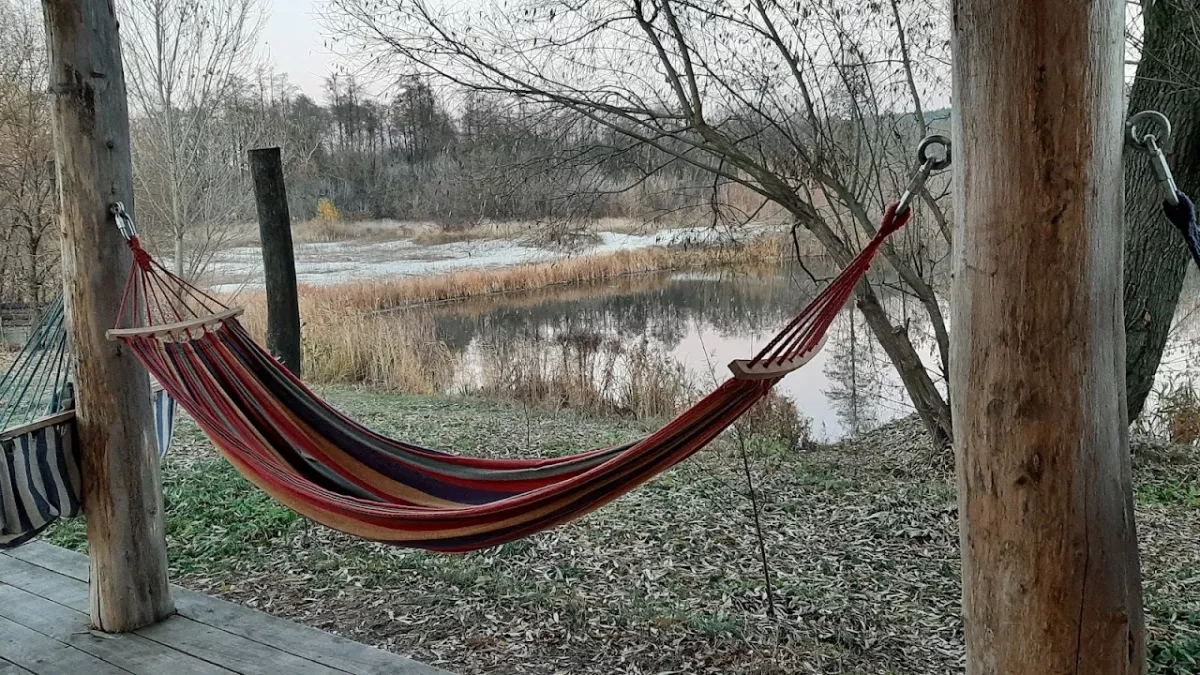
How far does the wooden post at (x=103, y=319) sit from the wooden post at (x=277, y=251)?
2.05m

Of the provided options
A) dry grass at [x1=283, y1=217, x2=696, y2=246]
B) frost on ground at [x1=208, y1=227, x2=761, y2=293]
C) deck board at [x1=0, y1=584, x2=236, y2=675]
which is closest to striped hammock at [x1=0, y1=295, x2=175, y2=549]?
deck board at [x1=0, y1=584, x2=236, y2=675]

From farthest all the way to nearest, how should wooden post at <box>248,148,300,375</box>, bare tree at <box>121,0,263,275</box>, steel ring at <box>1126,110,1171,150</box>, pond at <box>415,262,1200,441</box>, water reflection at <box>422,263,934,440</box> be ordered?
bare tree at <box>121,0,263,275</box>
water reflection at <box>422,263,934,440</box>
pond at <box>415,262,1200,441</box>
wooden post at <box>248,148,300,375</box>
steel ring at <box>1126,110,1171,150</box>

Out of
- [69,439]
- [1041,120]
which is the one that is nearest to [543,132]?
[69,439]

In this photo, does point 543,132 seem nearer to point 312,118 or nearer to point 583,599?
point 583,599

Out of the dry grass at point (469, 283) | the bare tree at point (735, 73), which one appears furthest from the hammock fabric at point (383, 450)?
the dry grass at point (469, 283)

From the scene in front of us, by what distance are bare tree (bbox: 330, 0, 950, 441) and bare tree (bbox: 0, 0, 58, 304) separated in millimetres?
4486

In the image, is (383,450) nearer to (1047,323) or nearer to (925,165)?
(925,165)

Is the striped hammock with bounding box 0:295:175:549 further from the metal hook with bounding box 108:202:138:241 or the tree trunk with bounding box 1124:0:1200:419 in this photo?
the tree trunk with bounding box 1124:0:1200:419

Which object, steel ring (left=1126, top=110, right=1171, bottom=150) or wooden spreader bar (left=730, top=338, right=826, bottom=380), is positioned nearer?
steel ring (left=1126, top=110, right=1171, bottom=150)

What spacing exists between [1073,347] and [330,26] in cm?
329

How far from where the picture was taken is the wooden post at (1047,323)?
2.89ft

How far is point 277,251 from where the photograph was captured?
153 inches

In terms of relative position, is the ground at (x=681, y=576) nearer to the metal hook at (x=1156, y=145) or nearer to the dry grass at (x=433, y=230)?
the metal hook at (x=1156, y=145)

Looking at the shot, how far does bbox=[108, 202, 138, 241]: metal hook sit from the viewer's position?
171 centimetres
